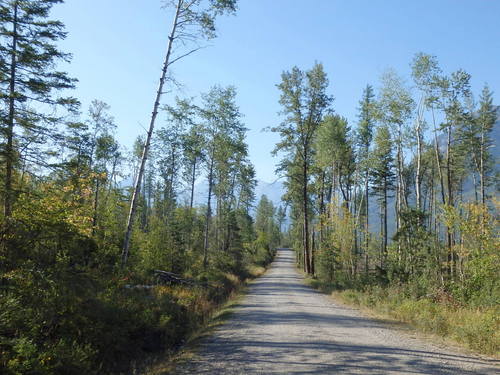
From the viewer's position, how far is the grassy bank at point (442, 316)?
732 centimetres

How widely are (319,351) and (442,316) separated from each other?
507 centimetres

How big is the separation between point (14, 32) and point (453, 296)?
1830 cm

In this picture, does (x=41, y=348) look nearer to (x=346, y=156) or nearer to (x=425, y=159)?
(x=346, y=156)

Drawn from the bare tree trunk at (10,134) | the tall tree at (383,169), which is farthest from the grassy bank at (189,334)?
the tall tree at (383,169)

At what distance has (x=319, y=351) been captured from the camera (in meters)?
6.45

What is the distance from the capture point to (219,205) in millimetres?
33156

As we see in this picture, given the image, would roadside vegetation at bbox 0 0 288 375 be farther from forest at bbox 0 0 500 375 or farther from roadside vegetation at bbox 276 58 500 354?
roadside vegetation at bbox 276 58 500 354

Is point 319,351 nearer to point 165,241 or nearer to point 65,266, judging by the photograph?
point 65,266

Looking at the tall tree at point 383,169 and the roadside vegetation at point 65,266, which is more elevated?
the tall tree at point 383,169

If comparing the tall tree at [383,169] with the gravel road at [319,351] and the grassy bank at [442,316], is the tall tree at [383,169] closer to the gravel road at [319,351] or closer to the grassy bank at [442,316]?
the grassy bank at [442,316]

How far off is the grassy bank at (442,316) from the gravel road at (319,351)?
90 centimetres

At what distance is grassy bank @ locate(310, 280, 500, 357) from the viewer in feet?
24.0

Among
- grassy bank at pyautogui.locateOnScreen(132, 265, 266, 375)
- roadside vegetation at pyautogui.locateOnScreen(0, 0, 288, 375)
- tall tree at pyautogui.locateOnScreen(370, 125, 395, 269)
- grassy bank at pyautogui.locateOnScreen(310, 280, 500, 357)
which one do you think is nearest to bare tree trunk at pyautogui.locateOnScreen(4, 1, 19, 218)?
roadside vegetation at pyautogui.locateOnScreen(0, 0, 288, 375)

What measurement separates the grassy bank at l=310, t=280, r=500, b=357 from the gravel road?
2.95 feet
